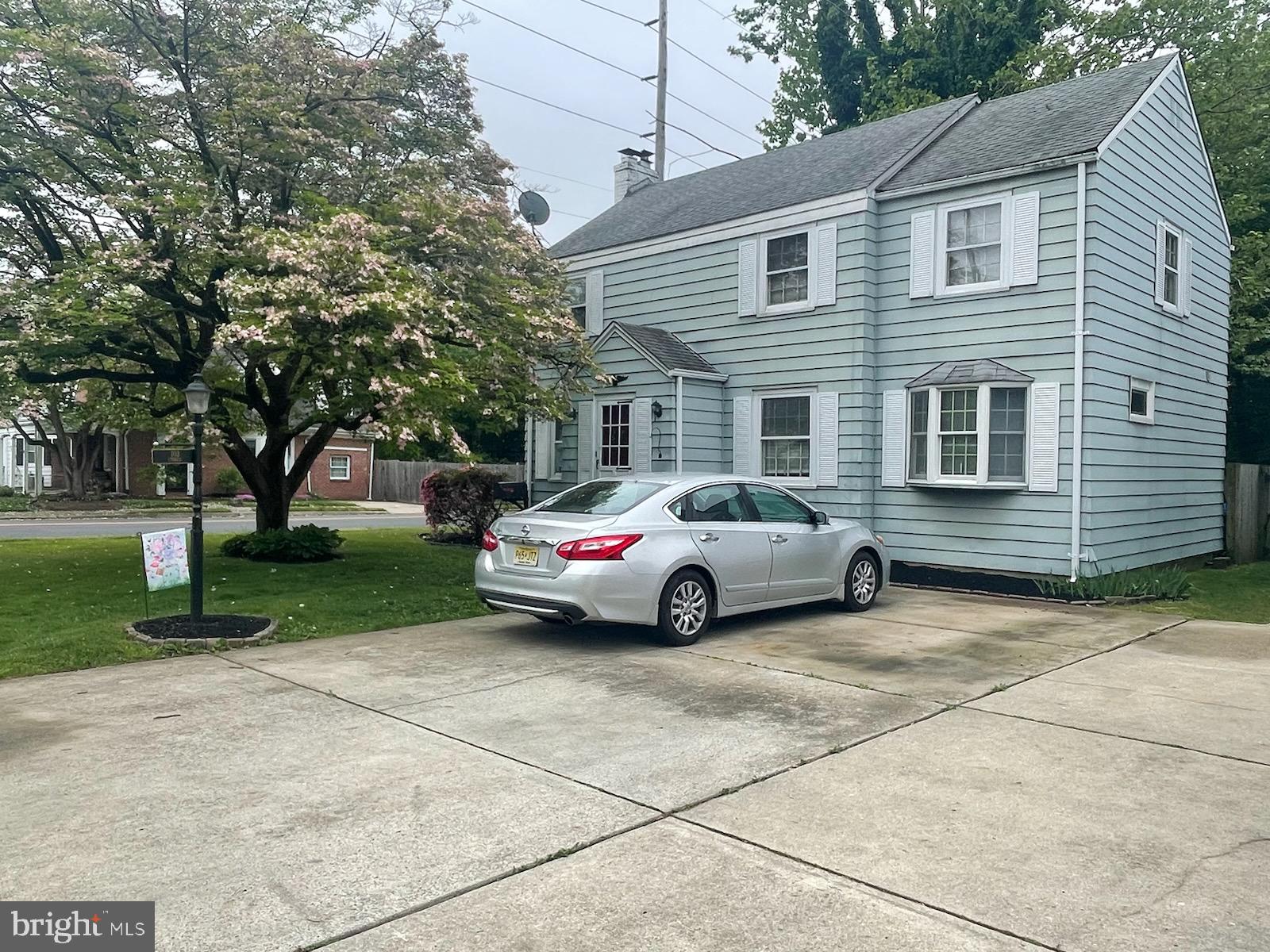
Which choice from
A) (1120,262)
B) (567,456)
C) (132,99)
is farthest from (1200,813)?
(567,456)

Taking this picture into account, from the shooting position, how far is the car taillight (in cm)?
754

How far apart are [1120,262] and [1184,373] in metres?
3.27

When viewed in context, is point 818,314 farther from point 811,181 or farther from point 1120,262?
point 1120,262

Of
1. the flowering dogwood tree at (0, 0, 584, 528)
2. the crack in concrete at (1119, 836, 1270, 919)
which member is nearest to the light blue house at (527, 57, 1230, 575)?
the flowering dogwood tree at (0, 0, 584, 528)

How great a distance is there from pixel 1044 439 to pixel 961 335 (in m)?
1.83

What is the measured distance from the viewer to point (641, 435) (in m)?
14.8

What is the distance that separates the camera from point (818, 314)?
44.8ft

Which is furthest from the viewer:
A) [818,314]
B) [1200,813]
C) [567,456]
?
[567,456]

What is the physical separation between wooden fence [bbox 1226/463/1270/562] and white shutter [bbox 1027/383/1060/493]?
6675 mm

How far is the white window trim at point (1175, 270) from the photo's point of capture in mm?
13172

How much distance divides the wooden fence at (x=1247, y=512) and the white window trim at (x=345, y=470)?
103ft

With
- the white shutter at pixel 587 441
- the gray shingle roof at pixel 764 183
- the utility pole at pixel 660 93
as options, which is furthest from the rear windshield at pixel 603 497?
the utility pole at pixel 660 93

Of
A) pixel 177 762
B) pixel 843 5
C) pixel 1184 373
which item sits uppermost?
pixel 843 5

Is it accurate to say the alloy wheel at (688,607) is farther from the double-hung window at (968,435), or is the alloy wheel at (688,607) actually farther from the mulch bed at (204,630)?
the double-hung window at (968,435)
